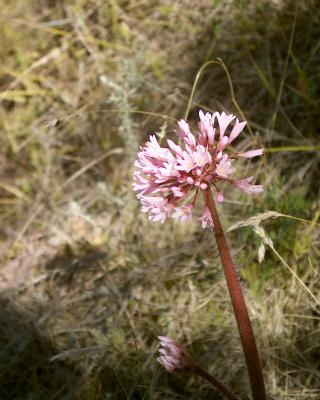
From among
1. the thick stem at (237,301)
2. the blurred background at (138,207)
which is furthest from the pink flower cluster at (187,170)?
the blurred background at (138,207)

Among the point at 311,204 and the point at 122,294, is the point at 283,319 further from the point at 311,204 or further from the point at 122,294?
the point at 122,294

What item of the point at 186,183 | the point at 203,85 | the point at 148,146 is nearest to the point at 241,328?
the point at 186,183

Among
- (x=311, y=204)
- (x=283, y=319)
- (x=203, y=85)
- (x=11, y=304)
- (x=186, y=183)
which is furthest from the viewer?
(x=203, y=85)

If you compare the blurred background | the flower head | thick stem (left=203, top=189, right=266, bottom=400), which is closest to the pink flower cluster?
thick stem (left=203, top=189, right=266, bottom=400)

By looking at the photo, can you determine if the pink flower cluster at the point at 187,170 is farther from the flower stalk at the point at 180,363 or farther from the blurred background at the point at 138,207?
the flower stalk at the point at 180,363

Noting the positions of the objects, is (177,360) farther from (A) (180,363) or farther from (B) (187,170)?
(B) (187,170)

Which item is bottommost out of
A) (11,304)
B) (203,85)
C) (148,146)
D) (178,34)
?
(11,304)
